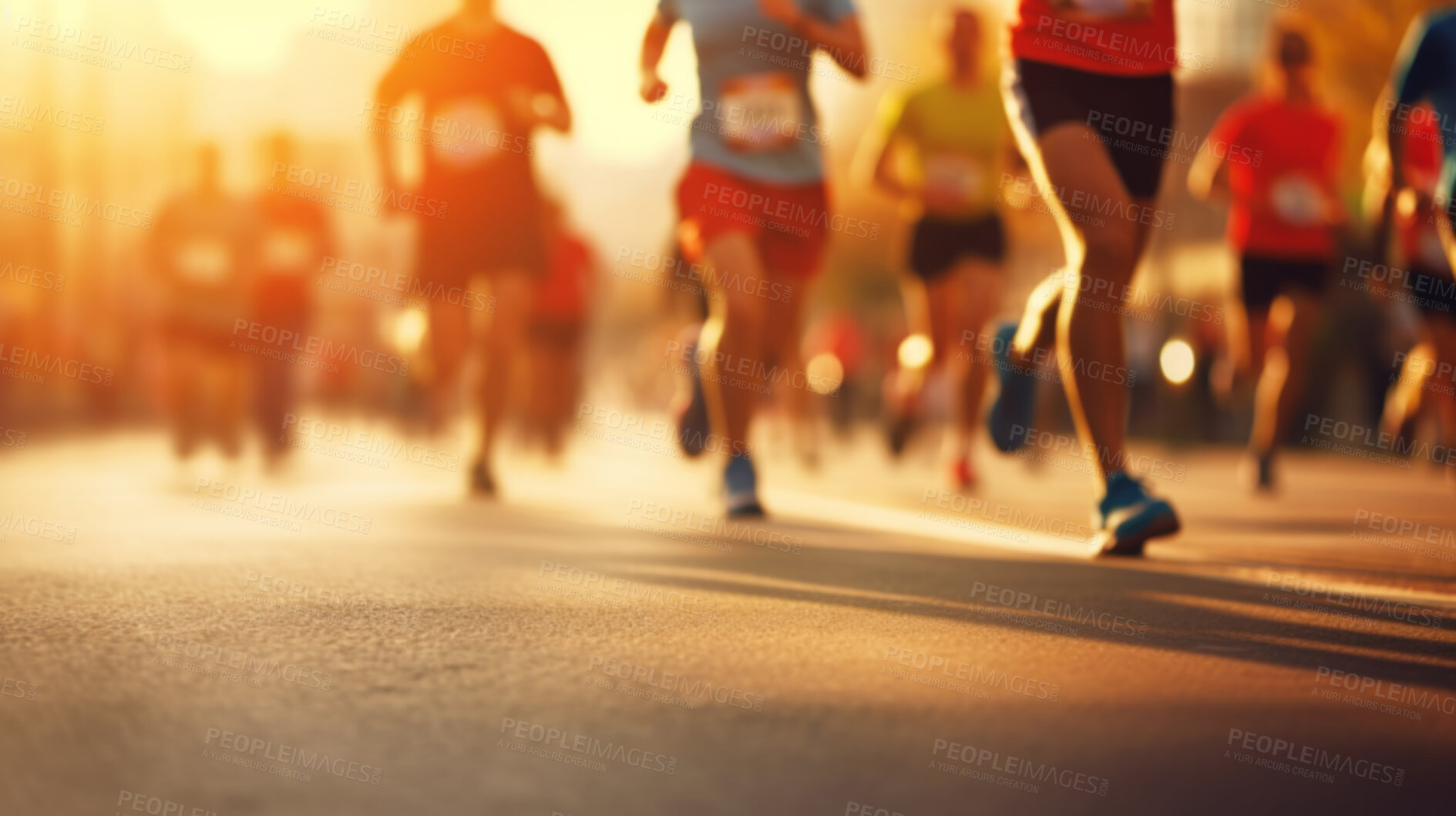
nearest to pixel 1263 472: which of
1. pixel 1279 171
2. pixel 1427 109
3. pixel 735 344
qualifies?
pixel 1279 171

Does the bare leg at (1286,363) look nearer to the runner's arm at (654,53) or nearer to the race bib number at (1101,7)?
the runner's arm at (654,53)

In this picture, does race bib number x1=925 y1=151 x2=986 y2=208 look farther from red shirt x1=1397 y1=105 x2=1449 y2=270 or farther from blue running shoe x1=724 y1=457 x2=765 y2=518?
blue running shoe x1=724 y1=457 x2=765 y2=518

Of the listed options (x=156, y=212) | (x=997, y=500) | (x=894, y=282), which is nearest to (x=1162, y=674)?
(x=997, y=500)

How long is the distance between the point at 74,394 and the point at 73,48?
667 centimetres

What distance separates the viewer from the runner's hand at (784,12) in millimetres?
5633

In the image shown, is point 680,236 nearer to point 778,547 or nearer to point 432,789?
point 778,547

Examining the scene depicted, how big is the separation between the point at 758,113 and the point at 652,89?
16.0 inches

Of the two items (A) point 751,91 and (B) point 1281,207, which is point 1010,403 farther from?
(B) point 1281,207

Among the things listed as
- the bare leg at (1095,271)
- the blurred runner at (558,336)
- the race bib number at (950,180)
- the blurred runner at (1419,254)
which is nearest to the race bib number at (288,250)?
the blurred runner at (558,336)

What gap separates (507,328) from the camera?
7.80 m

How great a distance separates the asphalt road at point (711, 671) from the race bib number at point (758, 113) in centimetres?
150

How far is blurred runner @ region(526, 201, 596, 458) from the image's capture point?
39.6 feet

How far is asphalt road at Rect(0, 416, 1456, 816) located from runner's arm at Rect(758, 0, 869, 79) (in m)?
1.77

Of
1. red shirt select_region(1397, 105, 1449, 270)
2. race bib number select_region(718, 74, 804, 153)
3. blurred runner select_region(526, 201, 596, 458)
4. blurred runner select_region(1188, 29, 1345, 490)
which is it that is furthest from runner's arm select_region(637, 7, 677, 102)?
blurred runner select_region(526, 201, 596, 458)
